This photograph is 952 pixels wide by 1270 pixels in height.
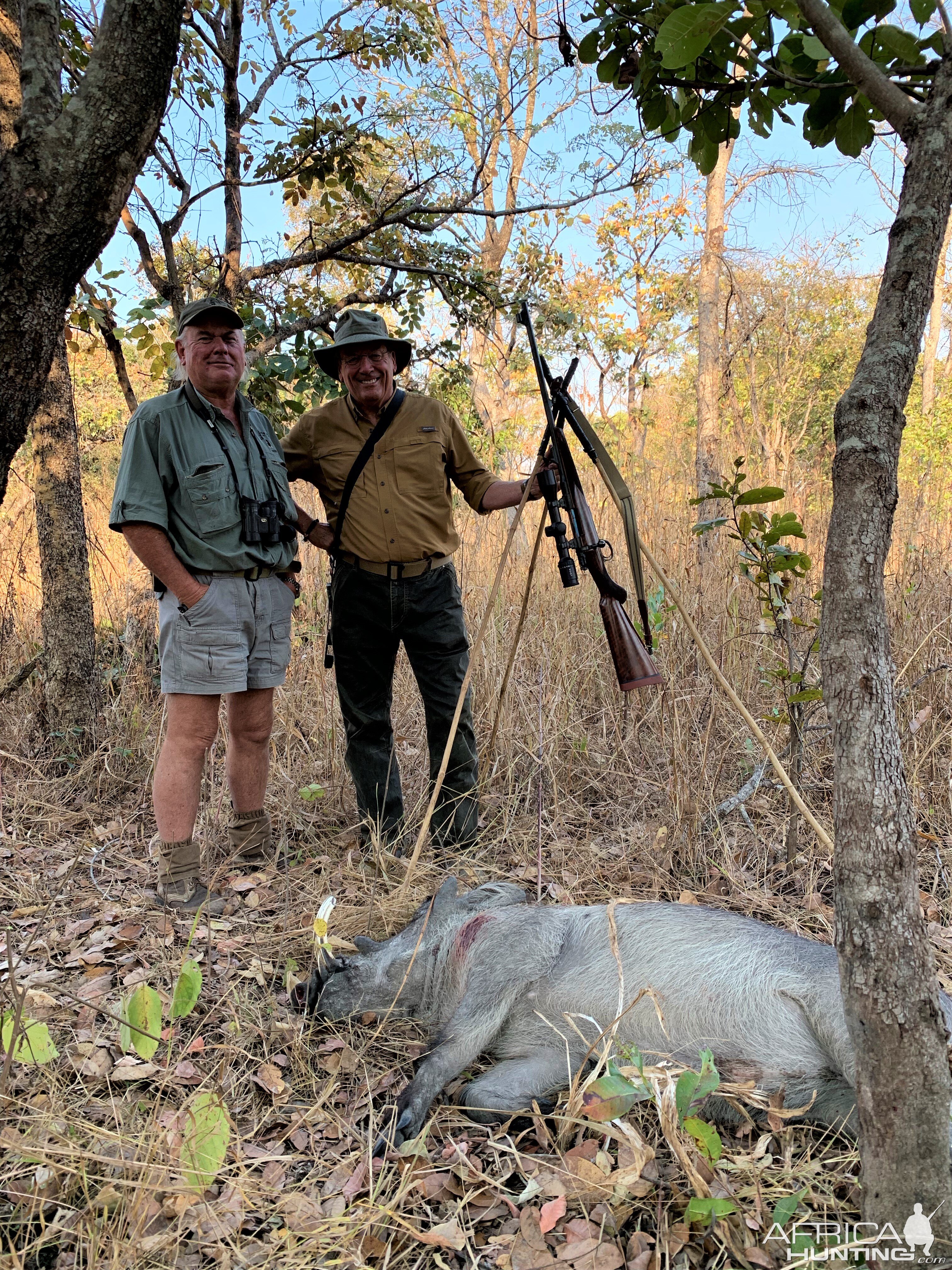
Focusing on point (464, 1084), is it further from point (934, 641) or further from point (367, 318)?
point (934, 641)

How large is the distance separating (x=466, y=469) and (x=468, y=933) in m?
2.18

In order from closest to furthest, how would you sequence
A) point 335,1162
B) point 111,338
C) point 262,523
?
point 335,1162
point 262,523
point 111,338

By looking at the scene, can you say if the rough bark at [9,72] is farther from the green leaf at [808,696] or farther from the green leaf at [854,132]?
the green leaf at [808,696]

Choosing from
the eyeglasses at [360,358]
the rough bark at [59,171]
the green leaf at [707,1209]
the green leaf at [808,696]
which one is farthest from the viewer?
the eyeglasses at [360,358]

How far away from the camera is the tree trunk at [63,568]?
4.56m

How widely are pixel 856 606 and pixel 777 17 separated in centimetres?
141

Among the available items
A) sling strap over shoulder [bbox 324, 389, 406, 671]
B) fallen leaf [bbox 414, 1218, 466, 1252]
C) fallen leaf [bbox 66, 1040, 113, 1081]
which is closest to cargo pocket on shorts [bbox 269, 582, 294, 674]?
sling strap over shoulder [bbox 324, 389, 406, 671]

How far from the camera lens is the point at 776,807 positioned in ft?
12.7

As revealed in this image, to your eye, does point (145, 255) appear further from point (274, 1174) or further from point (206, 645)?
point (274, 1174)

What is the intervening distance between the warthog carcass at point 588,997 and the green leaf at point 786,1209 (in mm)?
346

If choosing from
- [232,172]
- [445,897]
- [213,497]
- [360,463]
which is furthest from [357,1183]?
[232,172]

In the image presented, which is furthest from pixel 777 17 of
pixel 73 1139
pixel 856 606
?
pixel 73 1139

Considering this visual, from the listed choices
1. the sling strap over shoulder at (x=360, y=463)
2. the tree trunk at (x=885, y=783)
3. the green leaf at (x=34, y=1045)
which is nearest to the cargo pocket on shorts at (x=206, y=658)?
the sling strap over shoulder at (x=360, y=463)

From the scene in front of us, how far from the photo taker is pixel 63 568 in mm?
4613
